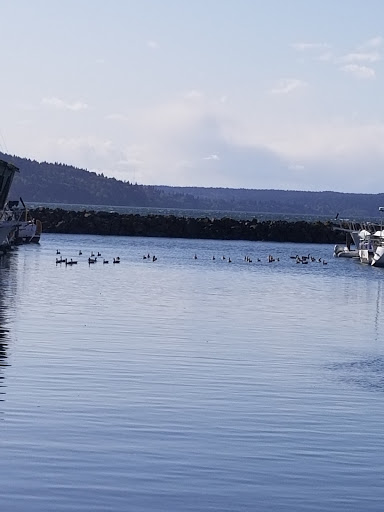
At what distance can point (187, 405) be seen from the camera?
22.5m

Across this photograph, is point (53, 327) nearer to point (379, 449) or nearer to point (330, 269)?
point (379, 449)

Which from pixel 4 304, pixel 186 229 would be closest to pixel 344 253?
pixel 186 229

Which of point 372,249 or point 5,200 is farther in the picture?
point 5,200

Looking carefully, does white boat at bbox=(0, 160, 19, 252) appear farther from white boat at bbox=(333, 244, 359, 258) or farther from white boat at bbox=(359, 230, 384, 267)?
white boat at bbox=(333, 244, 359, 258)

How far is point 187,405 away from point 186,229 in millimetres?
129129

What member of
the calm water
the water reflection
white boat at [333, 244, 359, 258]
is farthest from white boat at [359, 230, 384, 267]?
the calm water

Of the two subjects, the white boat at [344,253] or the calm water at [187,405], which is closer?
the calm water at [187,405]

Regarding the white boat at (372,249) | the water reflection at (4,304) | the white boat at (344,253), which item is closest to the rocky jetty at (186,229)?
the white boat at (344,253)

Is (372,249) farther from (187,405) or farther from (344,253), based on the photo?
(187,405)

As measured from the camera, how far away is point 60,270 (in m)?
71.9

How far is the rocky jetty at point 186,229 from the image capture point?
498 feet

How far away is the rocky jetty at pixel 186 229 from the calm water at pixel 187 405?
101 m

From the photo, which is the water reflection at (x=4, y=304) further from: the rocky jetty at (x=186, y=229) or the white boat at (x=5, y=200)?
the rocky jetty at (x=186, y=229)

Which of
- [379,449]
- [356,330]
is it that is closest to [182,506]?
[379,449]
